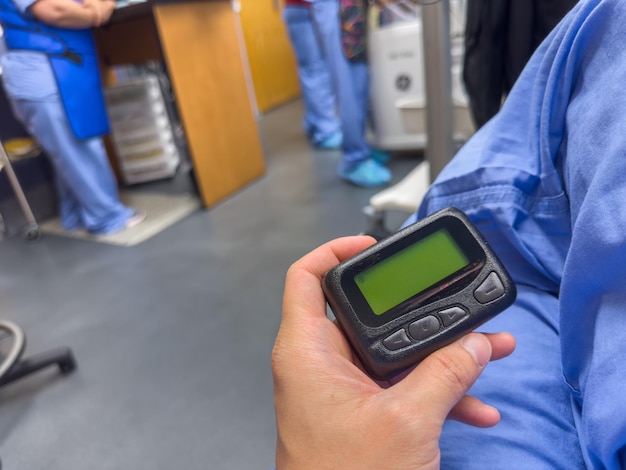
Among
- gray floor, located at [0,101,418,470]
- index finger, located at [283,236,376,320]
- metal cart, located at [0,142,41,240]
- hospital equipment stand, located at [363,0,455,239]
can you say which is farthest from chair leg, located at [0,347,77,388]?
index finger, located at [283,236,376,320]

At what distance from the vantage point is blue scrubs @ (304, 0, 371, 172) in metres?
1.55

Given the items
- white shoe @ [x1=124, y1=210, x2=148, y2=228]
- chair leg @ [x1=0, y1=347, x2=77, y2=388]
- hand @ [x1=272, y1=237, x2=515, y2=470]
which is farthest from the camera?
white shoe @ [x1=124, y1=210, x2=148, y2=228]

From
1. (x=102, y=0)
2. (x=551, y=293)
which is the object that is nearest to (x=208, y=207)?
(x=102, y=0)

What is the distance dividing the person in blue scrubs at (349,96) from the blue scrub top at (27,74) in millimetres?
864

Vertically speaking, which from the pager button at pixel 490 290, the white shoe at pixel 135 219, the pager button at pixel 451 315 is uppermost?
the pager button at pixel 490 290

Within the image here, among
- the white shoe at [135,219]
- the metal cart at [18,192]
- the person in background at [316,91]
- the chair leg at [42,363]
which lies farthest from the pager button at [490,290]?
the person in background at [316,91]

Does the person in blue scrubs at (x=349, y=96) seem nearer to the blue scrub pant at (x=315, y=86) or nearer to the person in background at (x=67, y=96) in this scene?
the blue scrub pant at (x=315, y=86)

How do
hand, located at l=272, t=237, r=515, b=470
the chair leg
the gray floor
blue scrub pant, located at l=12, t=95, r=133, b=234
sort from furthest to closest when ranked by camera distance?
blue scrub pant, located at l=12, t=95, r=133, b=234 < the chair leg < the gray floor < hand, located at l=272, t=237, r=515, b=470

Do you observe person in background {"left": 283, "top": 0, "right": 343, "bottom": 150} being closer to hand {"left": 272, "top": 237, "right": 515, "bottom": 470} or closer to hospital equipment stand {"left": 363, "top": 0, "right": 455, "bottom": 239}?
hospital equipment stand {"left": 363, "top": 0, "right": 455, "bottom": 239}

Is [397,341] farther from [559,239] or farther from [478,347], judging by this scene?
[559,239]

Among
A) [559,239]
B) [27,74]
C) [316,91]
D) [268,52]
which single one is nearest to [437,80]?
[559,239]

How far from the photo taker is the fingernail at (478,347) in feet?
0.86

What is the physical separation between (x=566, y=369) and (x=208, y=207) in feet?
4.86

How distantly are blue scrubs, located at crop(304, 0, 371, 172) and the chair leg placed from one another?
3.73 feet
